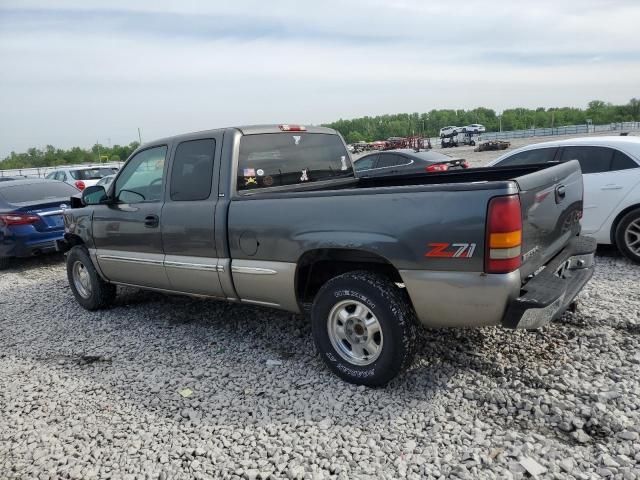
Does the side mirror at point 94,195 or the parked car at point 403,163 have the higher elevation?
the side mirror at point 94,195

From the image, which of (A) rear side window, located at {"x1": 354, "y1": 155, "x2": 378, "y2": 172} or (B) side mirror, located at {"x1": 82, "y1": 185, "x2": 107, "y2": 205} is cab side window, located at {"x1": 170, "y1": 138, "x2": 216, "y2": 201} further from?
(A) rear side window, located at {"x1": 354, "y1": 155, "x2": 378, "y2": 172}

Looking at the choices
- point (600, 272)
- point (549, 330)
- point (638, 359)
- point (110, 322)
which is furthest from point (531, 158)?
point (110, 322)

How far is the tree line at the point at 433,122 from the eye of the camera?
292 feet

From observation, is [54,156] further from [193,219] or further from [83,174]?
[193,219]

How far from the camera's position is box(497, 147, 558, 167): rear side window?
6902 mm

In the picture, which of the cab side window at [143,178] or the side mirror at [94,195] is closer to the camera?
the cab side window at [143,178]

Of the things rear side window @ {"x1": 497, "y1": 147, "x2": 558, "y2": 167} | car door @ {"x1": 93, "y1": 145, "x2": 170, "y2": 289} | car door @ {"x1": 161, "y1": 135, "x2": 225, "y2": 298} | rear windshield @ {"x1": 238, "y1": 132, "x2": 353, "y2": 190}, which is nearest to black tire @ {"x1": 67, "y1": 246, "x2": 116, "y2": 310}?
car door @ {"x1": 93, "y1": 145, "x2": 170, "y2": 289}

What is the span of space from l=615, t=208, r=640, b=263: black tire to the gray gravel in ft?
4.19

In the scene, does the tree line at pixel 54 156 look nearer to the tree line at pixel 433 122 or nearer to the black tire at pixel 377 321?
the tree line at pixel 433 122

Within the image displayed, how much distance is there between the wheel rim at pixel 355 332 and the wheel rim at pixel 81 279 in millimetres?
3620

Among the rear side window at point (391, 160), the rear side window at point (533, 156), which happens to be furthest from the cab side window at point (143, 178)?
the rear side window at point (391, 160)

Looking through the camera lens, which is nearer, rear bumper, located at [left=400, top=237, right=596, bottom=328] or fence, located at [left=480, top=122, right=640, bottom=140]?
rear bumper, located at [left=400, top=237, right=596, bottom=328]

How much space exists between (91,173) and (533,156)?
1406cm

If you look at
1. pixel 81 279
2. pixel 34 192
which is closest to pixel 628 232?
pixel 81 279
